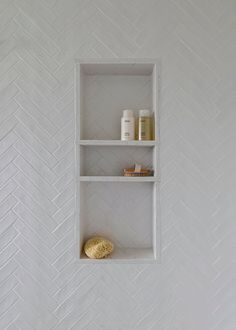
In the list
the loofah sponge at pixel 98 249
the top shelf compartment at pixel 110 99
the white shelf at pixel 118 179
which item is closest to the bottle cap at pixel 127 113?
the top shelf compartment at pixel 110 99

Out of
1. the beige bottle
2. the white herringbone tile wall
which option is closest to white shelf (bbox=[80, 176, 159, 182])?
the white herringbone tile wall

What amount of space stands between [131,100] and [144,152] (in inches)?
10.6

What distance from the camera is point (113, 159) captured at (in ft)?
5.41

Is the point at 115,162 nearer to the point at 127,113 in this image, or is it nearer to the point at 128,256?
the point at 127,113

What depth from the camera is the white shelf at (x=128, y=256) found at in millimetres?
1460

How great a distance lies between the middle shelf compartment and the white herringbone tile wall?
181mm

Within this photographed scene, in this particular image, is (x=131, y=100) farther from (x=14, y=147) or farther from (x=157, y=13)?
(x=14, y=147)

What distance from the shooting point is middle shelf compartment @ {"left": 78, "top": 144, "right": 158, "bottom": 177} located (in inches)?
64.7

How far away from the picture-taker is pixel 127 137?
151 cm

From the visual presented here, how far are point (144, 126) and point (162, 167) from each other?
20cm

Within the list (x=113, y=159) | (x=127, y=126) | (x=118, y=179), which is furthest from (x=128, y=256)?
(x=127, y=126)

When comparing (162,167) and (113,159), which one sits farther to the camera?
(113,159)

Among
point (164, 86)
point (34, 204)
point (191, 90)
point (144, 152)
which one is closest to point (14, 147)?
point (34, 204)

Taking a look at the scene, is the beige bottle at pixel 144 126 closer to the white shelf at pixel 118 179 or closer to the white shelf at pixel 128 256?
the white shelf at pixel 118 179
